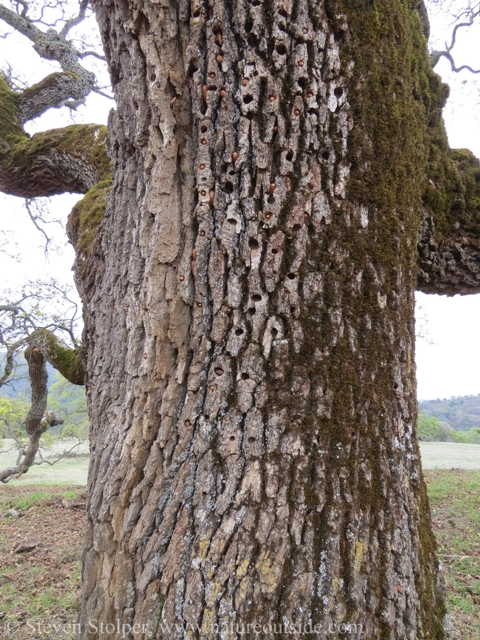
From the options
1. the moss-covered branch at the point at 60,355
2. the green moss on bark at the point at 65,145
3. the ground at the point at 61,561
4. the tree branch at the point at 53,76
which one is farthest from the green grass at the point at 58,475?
the green moss on bark at the point at 65,145

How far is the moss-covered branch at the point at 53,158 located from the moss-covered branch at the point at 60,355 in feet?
5.04

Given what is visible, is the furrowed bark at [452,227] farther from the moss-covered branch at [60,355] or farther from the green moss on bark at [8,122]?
the green moss on bark at [8,122]

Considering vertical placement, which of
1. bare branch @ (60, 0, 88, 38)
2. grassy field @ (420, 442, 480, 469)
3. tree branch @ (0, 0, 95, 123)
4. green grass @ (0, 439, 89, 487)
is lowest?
green grass @ (0, 439, 89, 487)

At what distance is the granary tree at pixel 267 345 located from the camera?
1251mm

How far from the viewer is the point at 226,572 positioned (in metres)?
1.23

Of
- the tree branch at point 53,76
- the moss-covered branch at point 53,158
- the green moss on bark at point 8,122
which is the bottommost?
the moss-covered branch at point 53,158

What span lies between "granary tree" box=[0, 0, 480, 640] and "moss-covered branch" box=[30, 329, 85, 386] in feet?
7.74

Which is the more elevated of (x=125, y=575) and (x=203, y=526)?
(x=203, y=526)

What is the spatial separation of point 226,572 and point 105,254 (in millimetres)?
1384

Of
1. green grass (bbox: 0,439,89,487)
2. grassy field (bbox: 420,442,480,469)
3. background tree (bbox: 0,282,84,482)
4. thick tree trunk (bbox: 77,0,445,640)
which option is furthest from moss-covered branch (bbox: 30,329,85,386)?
grassy field (bbox: 420,442,480,469)

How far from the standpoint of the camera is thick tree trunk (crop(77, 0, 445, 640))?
1.25m

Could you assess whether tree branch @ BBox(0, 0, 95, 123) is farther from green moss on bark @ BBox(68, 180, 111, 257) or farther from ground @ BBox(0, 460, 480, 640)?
ground @ BBox(0, 460, 480, 640)

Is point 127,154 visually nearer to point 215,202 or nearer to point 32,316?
point 215,202

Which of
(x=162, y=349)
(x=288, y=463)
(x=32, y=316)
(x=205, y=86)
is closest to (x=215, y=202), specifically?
(x=205, y=86)
